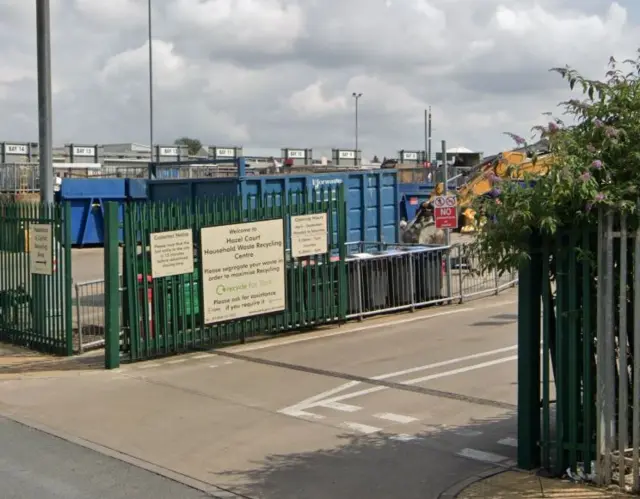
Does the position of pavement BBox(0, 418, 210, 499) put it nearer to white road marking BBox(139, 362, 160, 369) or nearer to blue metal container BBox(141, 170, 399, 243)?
white road marking BBox(139, 362, 160, 369)

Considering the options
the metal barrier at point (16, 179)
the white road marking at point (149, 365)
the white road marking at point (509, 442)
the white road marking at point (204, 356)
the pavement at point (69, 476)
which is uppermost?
the metal barrier at point (16, 179)

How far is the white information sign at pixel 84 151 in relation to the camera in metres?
74.8

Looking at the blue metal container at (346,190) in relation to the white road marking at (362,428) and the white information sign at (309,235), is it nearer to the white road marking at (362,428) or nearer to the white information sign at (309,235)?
the white information sign at (309,235)

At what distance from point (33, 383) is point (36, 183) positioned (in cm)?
2747

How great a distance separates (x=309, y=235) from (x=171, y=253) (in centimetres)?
267

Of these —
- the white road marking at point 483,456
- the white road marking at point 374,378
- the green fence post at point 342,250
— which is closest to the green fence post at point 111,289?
the white road marking at point 374,378

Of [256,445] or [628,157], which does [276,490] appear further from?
[628,157]

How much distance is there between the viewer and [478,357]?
11.4m

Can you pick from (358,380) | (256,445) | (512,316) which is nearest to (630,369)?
(256,445)

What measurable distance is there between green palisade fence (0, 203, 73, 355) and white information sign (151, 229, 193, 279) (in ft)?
4.24

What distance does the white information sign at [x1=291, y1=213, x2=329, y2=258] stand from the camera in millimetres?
13133

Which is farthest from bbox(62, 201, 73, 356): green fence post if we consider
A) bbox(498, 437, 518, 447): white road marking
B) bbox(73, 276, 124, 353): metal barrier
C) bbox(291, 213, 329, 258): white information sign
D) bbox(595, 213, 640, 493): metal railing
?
bbox(595, 213, 640, 493): metal railing

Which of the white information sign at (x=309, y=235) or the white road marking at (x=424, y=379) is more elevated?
the white information sign at (x=309, y=235)

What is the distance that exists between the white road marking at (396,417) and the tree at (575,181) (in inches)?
104
